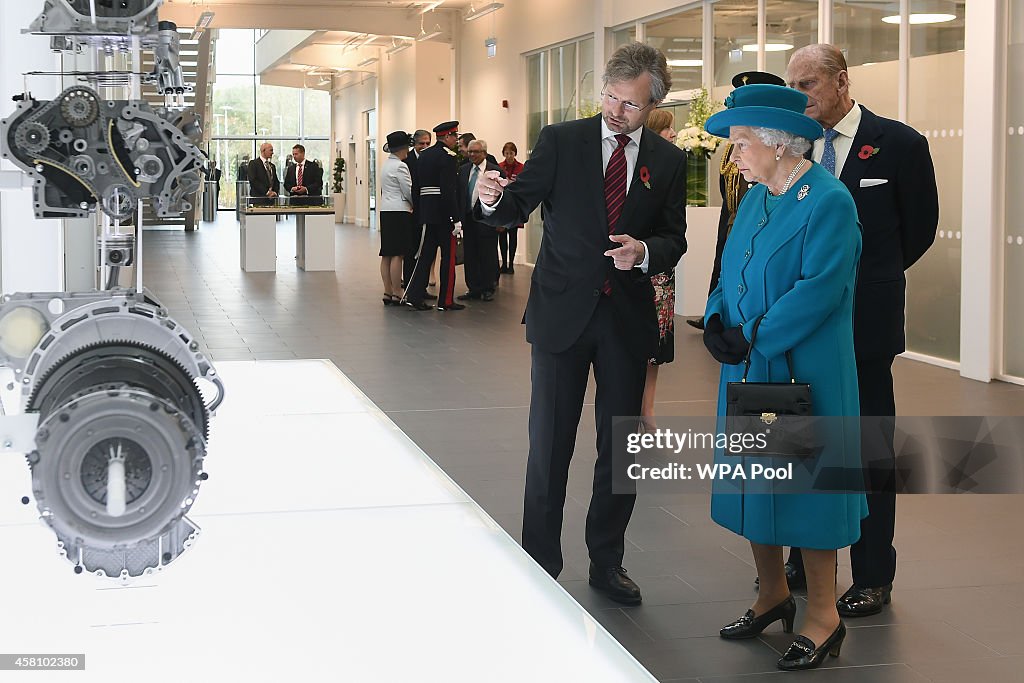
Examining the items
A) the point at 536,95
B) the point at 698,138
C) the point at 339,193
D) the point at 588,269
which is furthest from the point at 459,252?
the point at 339,193

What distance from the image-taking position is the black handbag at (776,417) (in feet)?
9.42

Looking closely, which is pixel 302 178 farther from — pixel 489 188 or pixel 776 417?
pixel 776 417

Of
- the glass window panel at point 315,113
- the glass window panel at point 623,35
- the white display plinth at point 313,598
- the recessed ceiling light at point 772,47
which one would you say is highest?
the glass window panel at point 315,113

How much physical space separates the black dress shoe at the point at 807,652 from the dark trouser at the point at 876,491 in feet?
1.57

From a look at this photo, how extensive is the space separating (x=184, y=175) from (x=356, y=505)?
2.53 ft

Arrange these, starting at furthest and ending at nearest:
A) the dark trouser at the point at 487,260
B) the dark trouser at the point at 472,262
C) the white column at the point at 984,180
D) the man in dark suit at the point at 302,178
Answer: the man in dark suit at the point at 302,178 → the dark trouser at the point at 472,262 → the dark trouser at the point at 487,260 → the white column at the point at 984,180

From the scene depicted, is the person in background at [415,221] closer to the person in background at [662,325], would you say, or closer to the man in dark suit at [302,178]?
the man in dark suit at [302,178]

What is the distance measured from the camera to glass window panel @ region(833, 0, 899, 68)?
9.73 metres

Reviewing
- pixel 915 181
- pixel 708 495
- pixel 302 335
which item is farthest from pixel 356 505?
pixel 302 335

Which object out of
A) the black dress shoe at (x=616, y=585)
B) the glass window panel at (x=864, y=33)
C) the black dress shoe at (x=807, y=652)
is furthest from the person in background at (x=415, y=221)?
the black dress shoe at (x=807, y=652)

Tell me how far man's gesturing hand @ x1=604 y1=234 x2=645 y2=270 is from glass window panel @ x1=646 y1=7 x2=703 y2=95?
11.1 m

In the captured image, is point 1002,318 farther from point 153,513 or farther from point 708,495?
point 153,513

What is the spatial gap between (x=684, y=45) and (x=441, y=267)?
4.56 m

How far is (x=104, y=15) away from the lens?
74 centimetres
